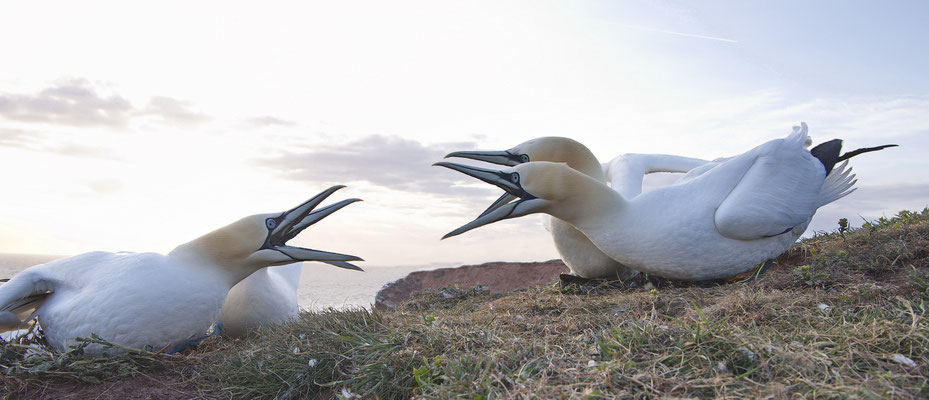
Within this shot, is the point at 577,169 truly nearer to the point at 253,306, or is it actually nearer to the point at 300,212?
the point at 300,212

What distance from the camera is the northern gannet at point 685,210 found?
4.82 m

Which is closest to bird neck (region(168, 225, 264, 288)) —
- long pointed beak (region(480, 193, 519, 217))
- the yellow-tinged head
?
the yellow-tinged head

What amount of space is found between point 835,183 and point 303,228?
4816 mm

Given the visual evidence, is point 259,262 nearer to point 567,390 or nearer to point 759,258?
point 567,390

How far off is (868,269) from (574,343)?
3.12 meters

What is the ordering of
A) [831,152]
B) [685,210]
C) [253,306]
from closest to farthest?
[685,210], [253,306], [831,152]

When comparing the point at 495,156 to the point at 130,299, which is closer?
the point at 130,299

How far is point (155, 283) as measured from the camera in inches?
166

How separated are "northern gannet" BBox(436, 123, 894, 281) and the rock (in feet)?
12.0

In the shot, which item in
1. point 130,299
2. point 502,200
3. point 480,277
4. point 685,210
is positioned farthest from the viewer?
point 480,277

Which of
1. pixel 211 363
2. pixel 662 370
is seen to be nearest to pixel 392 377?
pixel 662 370

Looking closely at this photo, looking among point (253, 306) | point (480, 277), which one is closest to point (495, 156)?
point (253, 306)

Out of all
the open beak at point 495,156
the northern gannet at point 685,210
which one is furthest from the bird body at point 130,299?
the open beak at point 495,156

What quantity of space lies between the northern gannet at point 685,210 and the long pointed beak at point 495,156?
2.76 ft
